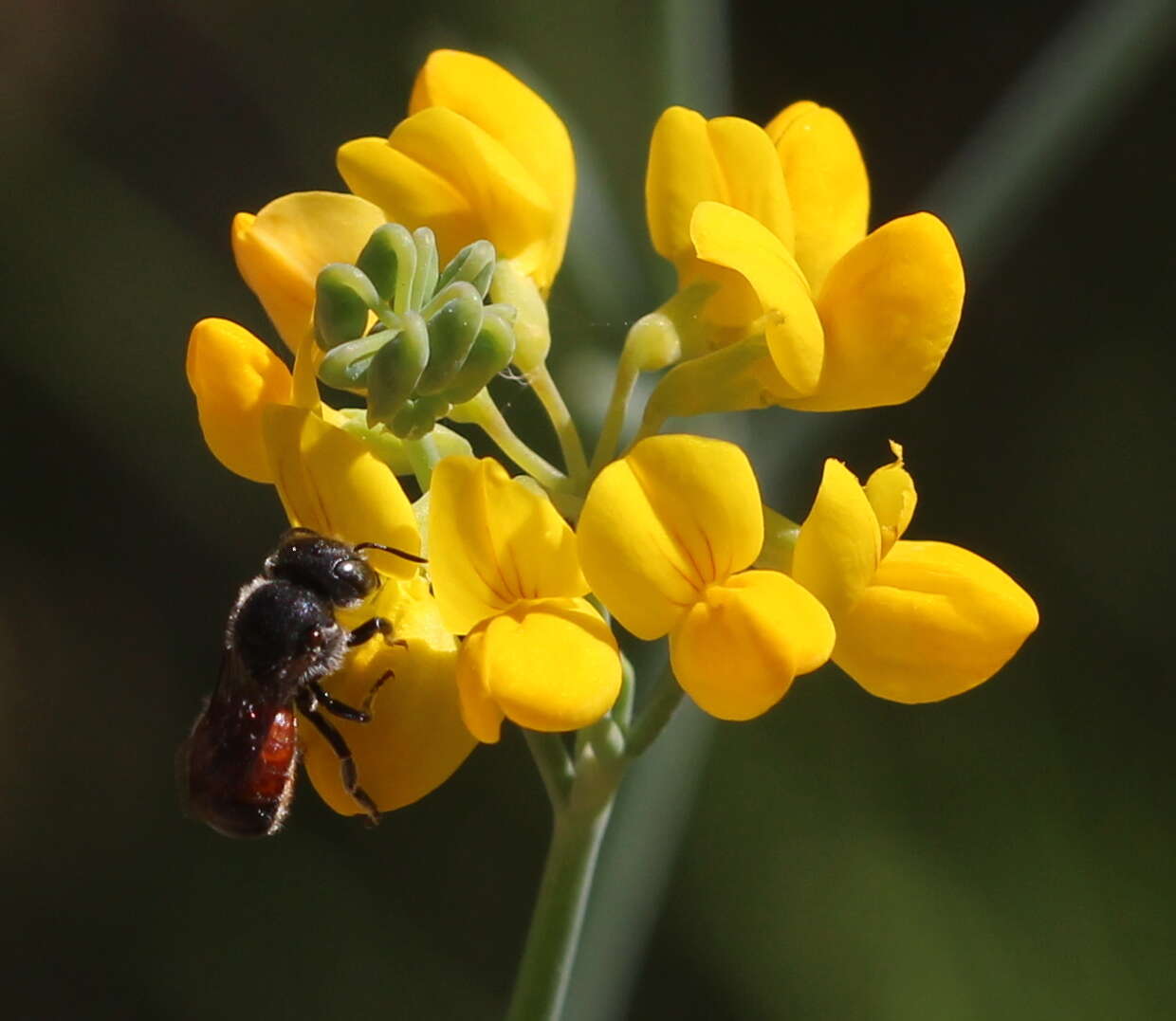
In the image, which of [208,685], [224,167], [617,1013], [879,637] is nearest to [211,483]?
[208,685]

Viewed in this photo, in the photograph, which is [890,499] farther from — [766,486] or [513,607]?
[766,486]

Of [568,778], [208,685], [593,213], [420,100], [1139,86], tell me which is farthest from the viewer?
[208,685]

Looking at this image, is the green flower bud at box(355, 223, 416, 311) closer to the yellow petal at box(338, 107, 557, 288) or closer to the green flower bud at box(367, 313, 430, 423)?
the green flower bud at box(367, 313, 430, 423)

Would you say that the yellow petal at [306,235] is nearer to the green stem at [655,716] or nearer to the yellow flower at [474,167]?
the yellow flower at [474,167]

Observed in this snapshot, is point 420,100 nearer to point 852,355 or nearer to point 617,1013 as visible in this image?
point 852,355

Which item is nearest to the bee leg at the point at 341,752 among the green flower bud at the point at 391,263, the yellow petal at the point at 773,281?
the green flower bud at the point at 391,263

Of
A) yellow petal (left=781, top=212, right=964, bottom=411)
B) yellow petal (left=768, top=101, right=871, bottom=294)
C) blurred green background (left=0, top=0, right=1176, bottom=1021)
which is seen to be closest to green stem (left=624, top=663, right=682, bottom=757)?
yellow petal (left=781, top=212, right=964, bottom=411)

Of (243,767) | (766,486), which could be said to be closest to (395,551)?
(243,767)
